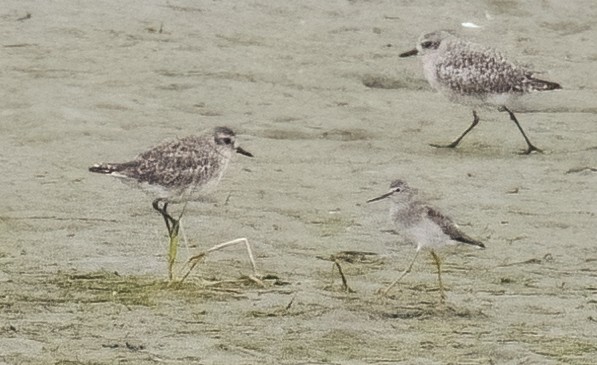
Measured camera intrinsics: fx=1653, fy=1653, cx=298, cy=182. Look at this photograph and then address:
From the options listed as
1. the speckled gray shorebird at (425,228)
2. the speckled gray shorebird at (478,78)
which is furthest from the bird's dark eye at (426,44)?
the speckled gray shorebird at (425,228)

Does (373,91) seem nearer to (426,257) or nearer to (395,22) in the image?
(395,22)

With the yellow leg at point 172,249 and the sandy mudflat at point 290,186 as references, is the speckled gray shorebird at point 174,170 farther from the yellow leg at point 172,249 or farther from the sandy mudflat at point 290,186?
the sandy mudflat at point 290,186

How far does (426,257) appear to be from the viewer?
905 centimetres

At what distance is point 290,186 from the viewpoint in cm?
1031

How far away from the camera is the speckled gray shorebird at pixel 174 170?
28.2 ft

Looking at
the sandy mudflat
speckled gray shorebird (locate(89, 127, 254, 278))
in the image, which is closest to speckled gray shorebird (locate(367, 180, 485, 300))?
the sandy mudflat

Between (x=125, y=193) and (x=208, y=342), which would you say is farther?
(x=125, y=193)

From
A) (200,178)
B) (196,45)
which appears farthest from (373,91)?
(200,178)

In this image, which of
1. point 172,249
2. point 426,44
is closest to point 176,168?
point 172,249

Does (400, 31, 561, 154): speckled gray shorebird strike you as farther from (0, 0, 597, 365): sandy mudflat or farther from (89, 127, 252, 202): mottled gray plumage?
(89, 127, 252, 202): mottled gray plumage

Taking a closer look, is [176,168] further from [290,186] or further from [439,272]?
[290,186]

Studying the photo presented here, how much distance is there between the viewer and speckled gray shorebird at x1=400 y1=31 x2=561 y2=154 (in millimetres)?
11625

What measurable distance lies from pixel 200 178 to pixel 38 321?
4.84 ft

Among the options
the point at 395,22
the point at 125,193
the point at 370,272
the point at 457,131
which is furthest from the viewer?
→ the point at 395,22
